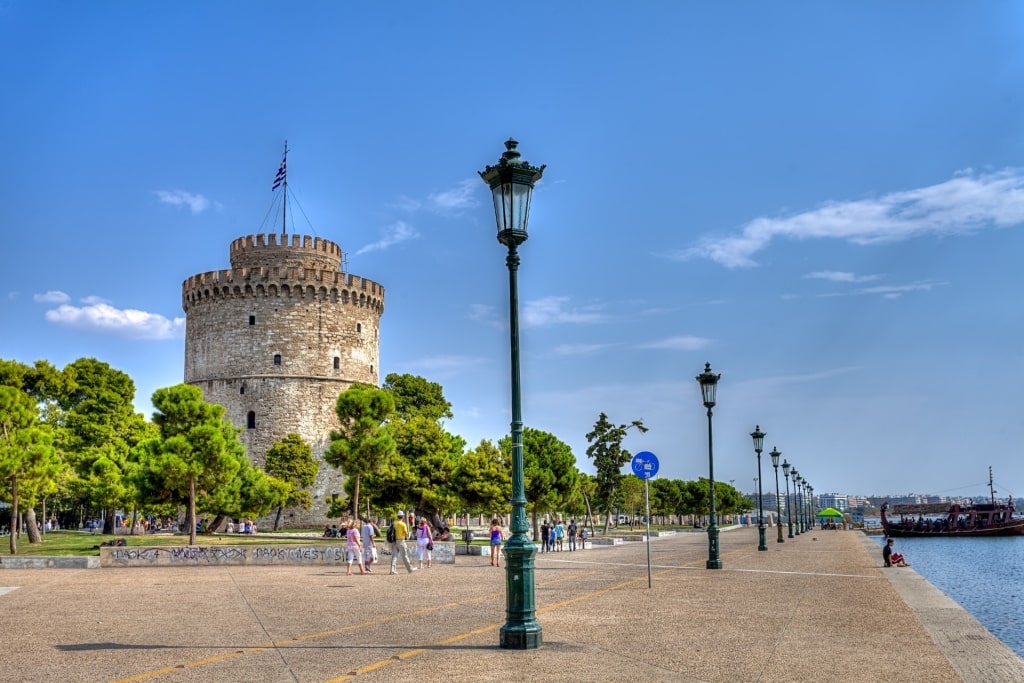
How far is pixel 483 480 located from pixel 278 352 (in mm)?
25742

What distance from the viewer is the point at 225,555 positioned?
2692cm

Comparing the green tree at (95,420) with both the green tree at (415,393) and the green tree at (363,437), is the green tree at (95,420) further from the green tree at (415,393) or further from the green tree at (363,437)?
the green tree at (415,393)

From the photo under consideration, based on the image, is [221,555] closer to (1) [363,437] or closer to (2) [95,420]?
(1) [363,437]

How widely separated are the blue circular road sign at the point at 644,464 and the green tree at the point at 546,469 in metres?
26.2

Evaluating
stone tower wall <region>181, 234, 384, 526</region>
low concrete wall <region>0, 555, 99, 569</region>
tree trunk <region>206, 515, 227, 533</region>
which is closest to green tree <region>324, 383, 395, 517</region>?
tree trunk <region>206, 515, 227, 533</region>

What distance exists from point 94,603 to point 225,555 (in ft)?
36.2

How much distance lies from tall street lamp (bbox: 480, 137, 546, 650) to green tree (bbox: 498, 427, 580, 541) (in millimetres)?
33308

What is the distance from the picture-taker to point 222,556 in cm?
2688

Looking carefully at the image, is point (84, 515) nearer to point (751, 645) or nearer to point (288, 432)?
point (288, 432)

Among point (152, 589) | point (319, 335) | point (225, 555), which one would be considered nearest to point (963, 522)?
point (319, 335)

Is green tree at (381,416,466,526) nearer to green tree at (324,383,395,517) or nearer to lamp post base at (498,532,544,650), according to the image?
green tree at (324,383,395,517)

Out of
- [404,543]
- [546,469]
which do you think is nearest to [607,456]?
[546,469]

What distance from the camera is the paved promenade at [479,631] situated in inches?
363

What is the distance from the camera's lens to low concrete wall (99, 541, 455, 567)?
26250 mm
